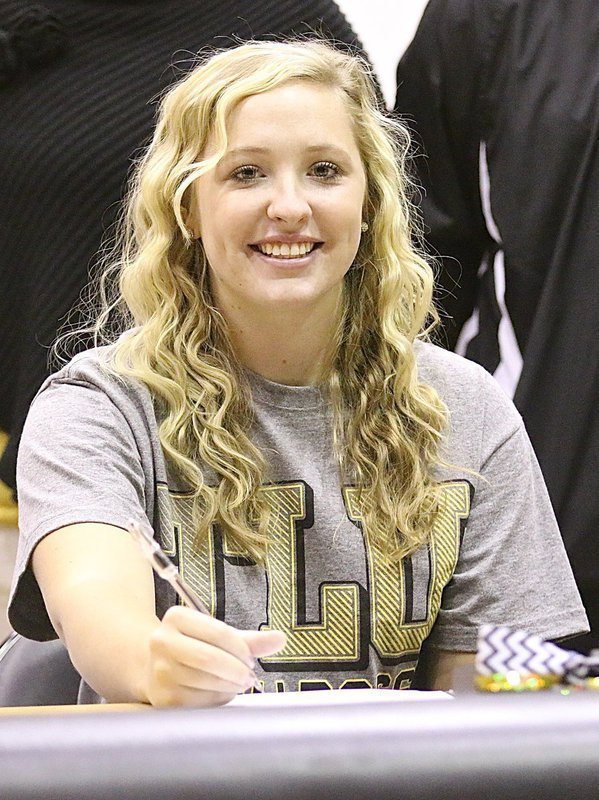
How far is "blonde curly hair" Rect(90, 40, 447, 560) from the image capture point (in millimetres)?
1315

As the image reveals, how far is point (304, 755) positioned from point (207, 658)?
0.40m

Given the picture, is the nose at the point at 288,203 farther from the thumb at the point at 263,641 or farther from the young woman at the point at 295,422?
the thumb at the point at 263,641

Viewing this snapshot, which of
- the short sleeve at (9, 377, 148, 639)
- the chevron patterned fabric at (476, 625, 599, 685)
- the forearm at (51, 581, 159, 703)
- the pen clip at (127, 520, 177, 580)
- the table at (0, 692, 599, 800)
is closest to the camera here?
the table at (0, 692, 599, 800)

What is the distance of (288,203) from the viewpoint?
1.33m

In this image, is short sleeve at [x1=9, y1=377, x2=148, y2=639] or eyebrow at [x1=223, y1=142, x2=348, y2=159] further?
eyebrow at [x1=223, y1=142, x2=348, y2=159]

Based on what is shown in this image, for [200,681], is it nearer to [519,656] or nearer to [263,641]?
[263,641]

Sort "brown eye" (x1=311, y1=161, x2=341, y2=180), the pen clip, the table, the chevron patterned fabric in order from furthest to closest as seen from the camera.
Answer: "brown eye" (x1=311, y1=161, x2=341, y2=180), the pen clip, the chevron patterned fabric, the table

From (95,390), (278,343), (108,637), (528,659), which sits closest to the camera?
(528,659)

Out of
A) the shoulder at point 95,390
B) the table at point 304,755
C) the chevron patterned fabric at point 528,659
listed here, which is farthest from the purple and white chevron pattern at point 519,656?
the shoulder at point 95,390

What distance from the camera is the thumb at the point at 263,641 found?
80 cm

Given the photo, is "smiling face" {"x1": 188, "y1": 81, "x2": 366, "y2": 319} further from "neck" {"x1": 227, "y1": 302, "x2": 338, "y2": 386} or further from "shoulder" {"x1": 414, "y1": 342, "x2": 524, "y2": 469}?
"shoulder" {"x1": 414, "y1": 342, "x2": 524, "y2": 469}

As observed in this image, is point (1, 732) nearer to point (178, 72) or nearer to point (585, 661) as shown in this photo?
point (585, 661)

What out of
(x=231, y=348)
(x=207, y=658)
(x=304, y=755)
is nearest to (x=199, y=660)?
(x=207, y=658)

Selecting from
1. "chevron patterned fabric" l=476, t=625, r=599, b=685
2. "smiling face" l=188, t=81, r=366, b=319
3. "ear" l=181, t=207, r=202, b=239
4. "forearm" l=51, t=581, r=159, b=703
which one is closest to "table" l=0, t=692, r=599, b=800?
"chevron patterned fabric" l=476, t=625, r=599, b=685
